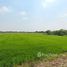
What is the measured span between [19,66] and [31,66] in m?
1.71

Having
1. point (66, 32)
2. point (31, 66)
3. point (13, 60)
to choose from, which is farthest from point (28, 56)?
point (66, 32)

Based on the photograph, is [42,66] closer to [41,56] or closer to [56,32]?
[41,56]

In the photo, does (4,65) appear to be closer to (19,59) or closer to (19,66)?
(19,66)

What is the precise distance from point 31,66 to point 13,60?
339 centimetres

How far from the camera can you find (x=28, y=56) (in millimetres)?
22203

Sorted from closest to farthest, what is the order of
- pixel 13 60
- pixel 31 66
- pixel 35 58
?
pixel 31 66 → pixel 13 60 → pixel 35 58

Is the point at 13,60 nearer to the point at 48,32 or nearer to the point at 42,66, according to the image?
the point at 42,66

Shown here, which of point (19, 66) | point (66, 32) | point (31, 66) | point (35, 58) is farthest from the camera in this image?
point (66, 32)

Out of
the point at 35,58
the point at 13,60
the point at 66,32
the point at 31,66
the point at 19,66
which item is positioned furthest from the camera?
the point at 66,32

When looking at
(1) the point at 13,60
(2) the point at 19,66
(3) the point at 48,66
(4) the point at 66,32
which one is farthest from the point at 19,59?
(4) the point at 66,32

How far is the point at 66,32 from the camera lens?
279 ft

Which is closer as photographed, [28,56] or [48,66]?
[48,66]

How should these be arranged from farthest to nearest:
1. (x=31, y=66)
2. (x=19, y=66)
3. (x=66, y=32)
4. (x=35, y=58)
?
(x=66, y=32), (x=35, y=58), (x=19, y=66), (x=31, y=66)

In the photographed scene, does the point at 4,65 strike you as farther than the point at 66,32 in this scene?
No
